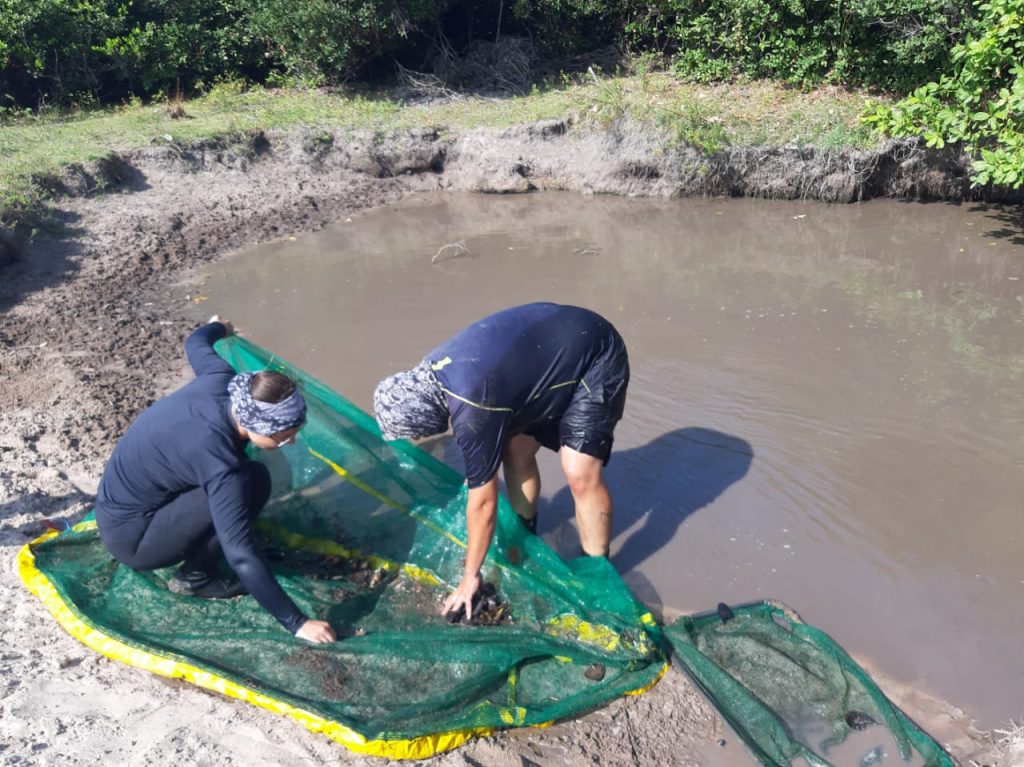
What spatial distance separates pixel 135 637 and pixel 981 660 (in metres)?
3.60

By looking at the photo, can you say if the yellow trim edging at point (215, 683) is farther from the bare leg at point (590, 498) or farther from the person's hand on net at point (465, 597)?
A: the bare leg at point (590, 498)

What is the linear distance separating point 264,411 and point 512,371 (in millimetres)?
947

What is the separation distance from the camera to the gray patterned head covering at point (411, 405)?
332cm

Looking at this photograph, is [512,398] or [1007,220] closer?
[512,398]

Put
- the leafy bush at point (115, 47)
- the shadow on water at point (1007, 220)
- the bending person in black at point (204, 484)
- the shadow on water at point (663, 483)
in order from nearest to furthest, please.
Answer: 1. the bending person in black at point (204, 484)
2. the shadow on water at point (663, 483)
3. the shadow on water at point (1007, 220)
4. the leafy bush at point (115, 47)

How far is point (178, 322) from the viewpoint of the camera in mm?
7516

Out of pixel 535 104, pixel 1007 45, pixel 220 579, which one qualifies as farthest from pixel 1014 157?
pixel 220 579

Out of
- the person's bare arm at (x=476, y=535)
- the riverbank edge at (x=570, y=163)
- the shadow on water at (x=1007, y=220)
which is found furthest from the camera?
the riverbank edge at (x=570, y=163)

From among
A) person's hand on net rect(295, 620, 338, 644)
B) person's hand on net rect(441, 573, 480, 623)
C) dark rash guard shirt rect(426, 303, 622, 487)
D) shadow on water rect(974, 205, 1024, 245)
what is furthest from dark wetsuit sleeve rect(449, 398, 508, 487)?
shadow on water rect(974, 205, 1024, 245)

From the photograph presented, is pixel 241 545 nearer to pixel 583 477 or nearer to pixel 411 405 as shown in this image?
pixel 411 405

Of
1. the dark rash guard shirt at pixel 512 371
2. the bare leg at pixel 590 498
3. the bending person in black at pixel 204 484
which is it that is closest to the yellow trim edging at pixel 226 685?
the bending person in black at pixel 204 484

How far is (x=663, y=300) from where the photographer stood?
785 cm

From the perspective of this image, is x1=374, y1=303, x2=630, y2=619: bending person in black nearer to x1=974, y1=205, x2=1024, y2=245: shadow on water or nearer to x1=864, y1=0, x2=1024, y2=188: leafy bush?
x1=864, y1=0, x2=1024, y2=188: leafy bush

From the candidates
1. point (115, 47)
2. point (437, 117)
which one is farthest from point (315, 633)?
point (115, 47)
